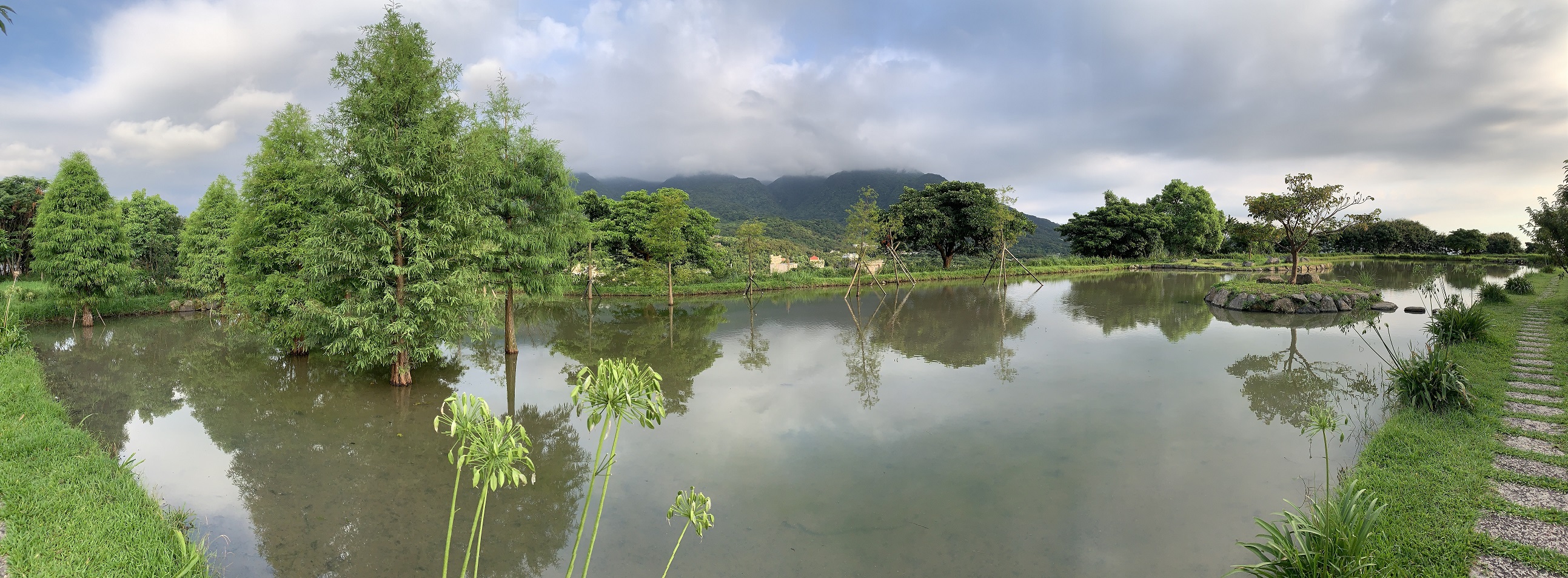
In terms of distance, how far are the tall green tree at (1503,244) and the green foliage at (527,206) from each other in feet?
271

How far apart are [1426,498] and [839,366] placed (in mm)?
8316

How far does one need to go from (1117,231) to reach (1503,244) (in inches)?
1635

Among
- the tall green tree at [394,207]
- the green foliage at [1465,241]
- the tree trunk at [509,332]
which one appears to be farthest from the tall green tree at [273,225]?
the green foliage at [1465,241]

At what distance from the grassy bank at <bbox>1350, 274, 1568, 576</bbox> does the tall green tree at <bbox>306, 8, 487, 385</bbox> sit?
11.8 metres

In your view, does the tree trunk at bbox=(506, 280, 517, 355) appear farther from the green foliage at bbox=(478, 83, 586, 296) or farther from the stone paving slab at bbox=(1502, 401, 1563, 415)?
the stone paving slab at bbox=(1502, 401, 1563, 415)

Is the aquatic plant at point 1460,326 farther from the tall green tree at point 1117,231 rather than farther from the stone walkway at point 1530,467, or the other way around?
the tall green tree at point 1117,231

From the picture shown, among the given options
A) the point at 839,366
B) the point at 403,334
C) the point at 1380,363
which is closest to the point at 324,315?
the point at 403,334

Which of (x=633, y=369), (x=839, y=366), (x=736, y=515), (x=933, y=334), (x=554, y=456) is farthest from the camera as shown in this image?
(x=933, y=334)

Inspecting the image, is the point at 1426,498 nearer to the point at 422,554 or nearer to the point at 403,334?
the point at 422,554

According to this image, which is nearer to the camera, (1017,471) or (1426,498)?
(1426,498)

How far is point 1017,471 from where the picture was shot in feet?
21.4

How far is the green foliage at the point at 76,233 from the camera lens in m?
16.6

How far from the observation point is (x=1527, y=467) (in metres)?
5.60

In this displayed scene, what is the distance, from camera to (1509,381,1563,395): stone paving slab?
7.97 metres
